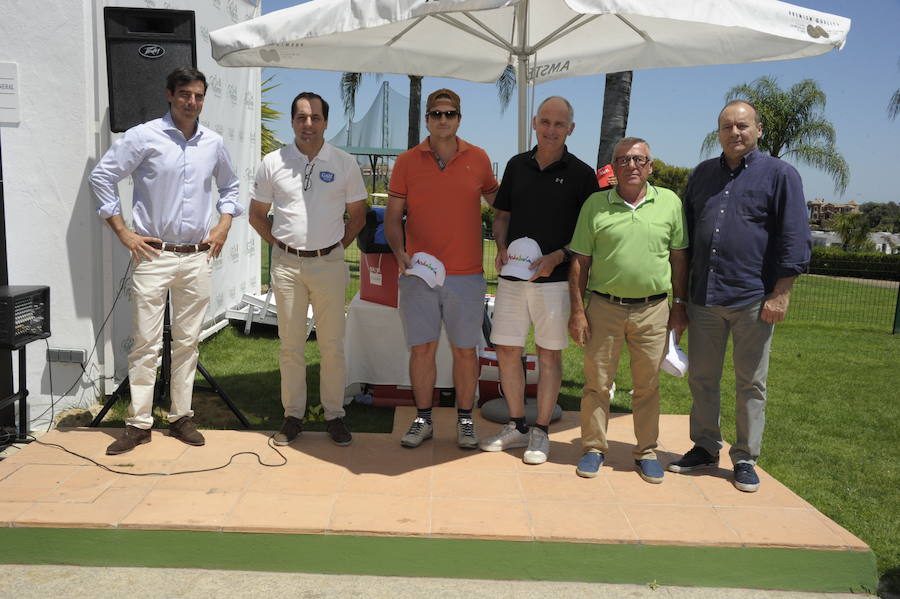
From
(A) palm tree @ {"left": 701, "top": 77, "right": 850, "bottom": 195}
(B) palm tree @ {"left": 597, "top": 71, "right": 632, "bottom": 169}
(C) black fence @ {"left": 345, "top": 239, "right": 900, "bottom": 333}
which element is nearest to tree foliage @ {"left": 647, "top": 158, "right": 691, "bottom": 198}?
(A) palm tree @ {"left": 701, "top": 77, "right": 850, "bottom": 195}

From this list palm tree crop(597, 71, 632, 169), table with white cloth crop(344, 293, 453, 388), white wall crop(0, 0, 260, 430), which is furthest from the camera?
palm tree crop(597, 71, 632, 169)

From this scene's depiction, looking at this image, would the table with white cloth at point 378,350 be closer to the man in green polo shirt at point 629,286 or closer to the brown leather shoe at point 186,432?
the brown leather shoe at point 186,432

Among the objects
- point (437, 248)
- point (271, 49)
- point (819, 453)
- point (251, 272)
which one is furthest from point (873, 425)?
point (251, 272)

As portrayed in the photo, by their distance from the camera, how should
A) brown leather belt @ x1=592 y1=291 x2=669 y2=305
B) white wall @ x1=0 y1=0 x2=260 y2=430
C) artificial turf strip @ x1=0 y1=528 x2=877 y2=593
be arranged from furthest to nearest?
white wall @ x1=0 y1=0 x2=260 y2=430
brown leather belt @ x1=592 y1=291 x2=669 y2=305
artificial turf strip @ x1=0 y1=528 x2=877 y2=593

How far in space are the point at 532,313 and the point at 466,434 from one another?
83 centimetres

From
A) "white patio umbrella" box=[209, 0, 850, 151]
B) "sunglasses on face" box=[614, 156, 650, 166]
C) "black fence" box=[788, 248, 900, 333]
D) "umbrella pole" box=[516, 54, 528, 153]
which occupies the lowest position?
"black fence" box=[788, 248, 900, 333]

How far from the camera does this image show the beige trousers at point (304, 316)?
3961 millimetres

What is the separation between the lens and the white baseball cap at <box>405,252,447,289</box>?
3742 mm

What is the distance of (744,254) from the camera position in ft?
11.3

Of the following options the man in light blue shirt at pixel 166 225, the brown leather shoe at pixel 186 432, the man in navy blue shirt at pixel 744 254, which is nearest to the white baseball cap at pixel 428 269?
the man in light blue shirt at pixel 166 225

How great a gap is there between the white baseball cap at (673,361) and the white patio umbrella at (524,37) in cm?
157

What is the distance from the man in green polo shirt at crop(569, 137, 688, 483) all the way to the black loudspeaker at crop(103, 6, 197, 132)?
2.62m

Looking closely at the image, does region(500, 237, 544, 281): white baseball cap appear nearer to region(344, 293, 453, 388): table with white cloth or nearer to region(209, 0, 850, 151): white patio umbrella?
region(209, 0, 850, 151): white patio umbrella

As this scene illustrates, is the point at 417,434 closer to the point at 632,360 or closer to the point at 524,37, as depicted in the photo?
the point at 632,360
